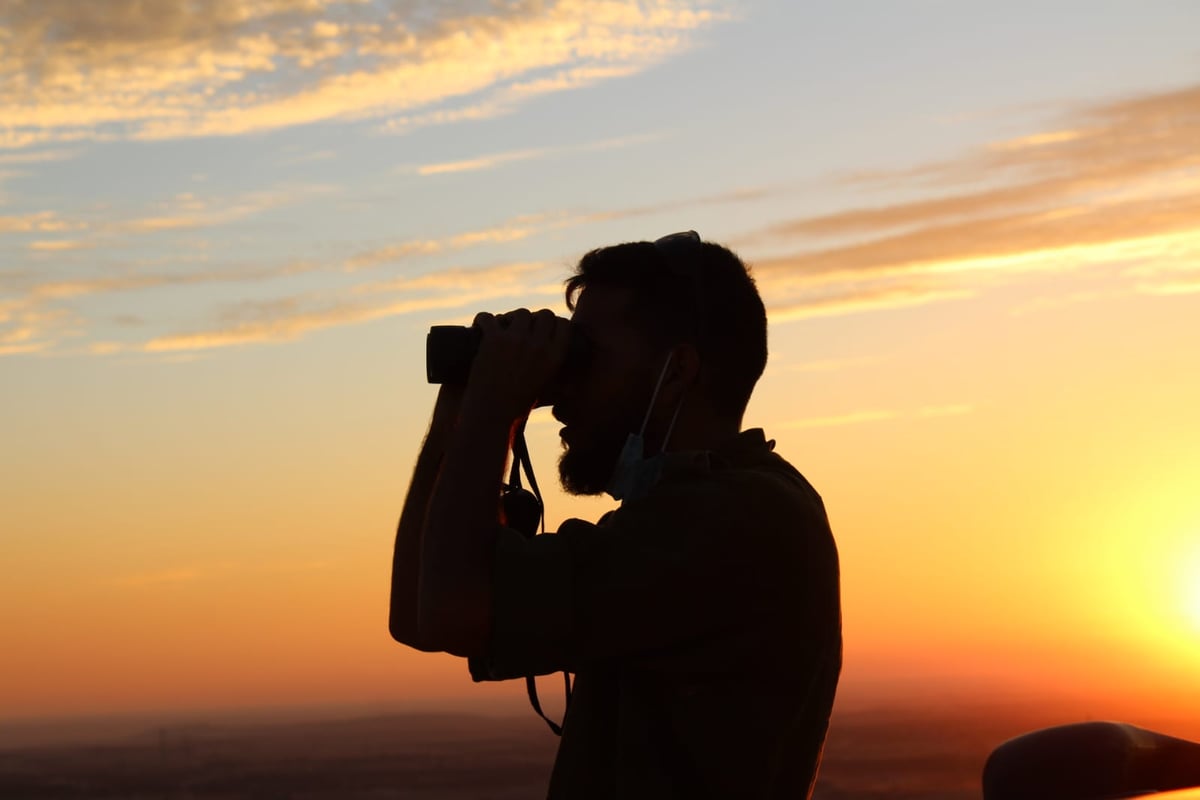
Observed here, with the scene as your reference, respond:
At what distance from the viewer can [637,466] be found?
2807 millimetres

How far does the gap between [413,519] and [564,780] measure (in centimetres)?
60

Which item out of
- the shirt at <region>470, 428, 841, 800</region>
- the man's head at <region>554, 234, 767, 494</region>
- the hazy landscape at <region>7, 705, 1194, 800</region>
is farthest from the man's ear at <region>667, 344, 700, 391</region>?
the hazy landscape at <region>7, 705, 1194, 800</region>

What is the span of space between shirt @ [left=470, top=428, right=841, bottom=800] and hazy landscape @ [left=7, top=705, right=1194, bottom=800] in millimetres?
50561

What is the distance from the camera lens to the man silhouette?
2521 mm

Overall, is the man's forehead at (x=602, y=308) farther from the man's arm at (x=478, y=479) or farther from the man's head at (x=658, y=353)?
the man's arm at (x=478, y=479)

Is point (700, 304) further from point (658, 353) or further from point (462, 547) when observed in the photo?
point (462, 547)

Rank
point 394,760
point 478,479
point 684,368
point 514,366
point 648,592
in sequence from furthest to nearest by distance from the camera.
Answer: point 394,760, point 684,368, point 514,366, point 478,479, point 648,592

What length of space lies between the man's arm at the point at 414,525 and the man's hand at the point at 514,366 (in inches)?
9.4

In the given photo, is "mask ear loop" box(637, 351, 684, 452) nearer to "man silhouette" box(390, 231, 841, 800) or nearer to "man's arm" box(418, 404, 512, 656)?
Result: "man silhouette" box(390, 231, 841, 800)

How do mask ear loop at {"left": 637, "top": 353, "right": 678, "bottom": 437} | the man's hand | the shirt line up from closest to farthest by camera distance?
1. the shirt
2. the man's hand
3. mask ear loop at {"left": 637, "top": 353, "right": 678, "bottom": 437}

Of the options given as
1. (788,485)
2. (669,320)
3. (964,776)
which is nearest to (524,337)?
(669,320)

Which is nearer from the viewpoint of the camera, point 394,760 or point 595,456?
point 595,456

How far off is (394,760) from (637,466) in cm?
7049

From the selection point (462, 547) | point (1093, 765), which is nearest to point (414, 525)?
point (462, 547)
